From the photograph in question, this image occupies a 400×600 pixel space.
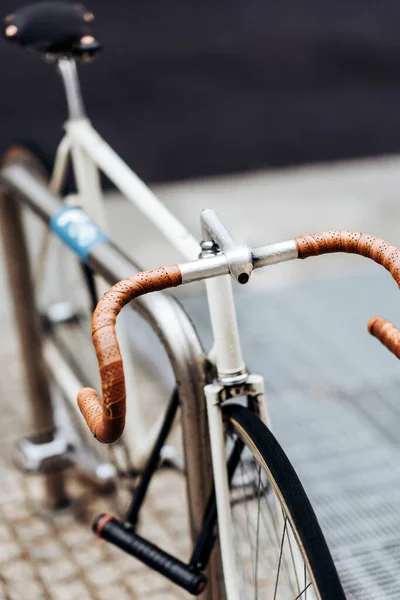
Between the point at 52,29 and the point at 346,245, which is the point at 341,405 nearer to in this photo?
the point at 52,29

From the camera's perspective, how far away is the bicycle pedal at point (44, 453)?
2.78 m

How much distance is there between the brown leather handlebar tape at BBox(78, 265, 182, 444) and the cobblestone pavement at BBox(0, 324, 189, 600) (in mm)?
1265

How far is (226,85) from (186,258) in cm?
603

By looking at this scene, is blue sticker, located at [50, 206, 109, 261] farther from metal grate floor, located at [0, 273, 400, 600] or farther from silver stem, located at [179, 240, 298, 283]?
metal grate floor, located at [0, 273, 400, 600]

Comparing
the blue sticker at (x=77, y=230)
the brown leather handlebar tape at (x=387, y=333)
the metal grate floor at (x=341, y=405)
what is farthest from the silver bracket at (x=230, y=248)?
the metal grate floor at (x=341, y=405)

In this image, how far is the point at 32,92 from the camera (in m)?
7.25

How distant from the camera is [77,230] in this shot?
2.20 metres

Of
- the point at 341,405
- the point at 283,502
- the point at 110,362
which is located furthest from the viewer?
the point at 341,405

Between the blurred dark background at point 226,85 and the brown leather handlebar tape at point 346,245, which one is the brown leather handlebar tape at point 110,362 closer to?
the brown leather handlebar tape at point 346,245

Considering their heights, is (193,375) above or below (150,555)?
above

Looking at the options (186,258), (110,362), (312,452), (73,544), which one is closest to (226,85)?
(312,452)

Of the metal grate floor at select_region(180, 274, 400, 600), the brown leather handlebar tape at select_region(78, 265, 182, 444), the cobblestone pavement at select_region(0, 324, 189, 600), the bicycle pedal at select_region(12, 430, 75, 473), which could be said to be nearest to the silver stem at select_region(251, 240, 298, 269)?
the brown leather handlebar tape at select_region(78, 265, 182, 444)

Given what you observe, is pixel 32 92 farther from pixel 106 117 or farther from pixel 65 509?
pixel 65 509

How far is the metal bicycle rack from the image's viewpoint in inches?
71.1
